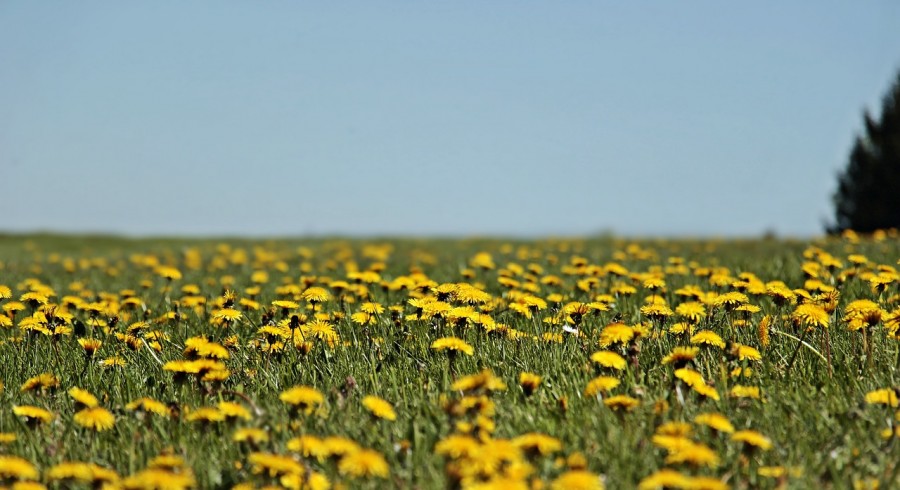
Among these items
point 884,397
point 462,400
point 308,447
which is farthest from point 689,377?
point 308,447

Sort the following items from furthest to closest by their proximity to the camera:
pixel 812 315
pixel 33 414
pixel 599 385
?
pixel 812 315 < pixel 599 385 < pixel 33 414

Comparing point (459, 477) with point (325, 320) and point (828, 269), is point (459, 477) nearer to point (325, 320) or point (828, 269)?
point (325, 320)

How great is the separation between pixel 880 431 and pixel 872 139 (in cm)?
2800

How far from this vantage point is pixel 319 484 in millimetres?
2316

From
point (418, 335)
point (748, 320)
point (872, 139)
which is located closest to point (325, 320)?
point (418, 335)

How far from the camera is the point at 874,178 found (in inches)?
1055

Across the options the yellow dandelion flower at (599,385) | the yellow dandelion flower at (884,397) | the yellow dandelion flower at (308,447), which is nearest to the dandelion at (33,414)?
the yellow dandelion flower at (308,447)

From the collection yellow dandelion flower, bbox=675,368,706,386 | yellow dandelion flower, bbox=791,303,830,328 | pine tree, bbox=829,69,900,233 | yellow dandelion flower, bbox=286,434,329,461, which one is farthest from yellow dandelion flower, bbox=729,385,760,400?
pine tree, bbox=829,69,900,233

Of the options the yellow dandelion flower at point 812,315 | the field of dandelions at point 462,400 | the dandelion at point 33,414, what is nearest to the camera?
the field of dandelions at point 462,400

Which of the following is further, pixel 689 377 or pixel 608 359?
pixel 608 359

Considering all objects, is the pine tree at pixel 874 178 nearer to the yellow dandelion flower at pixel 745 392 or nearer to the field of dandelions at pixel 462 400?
the field of dandelions at pixel 462 400

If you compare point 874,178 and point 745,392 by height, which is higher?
point 874,178

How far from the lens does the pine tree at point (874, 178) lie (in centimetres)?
2627

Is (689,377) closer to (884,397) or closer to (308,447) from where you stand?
(884,397)
